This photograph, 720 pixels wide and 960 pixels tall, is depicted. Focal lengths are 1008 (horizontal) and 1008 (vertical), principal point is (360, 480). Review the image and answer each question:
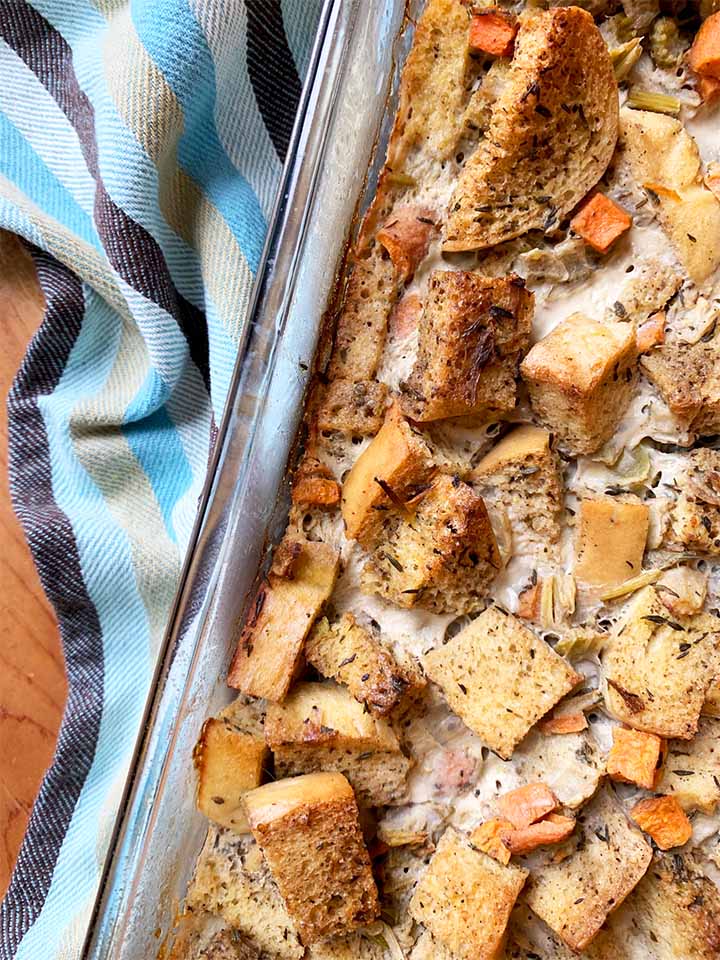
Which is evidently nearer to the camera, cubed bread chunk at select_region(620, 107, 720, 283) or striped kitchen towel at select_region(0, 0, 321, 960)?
cubed bread chunk at select_region(620, 107, 720, 283)

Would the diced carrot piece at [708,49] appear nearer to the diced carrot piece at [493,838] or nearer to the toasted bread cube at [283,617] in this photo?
the toasted bread cube at [283,617]

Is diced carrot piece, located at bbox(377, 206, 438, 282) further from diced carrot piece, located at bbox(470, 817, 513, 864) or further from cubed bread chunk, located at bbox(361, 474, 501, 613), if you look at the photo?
diced carrot piece, located at bbox(470, 817, 513, 864)

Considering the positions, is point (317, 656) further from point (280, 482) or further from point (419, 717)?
point (280, 482)

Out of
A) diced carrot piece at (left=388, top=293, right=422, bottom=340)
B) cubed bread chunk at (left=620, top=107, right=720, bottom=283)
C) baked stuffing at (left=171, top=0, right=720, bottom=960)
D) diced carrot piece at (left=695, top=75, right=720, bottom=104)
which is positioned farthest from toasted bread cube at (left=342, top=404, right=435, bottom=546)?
diced carrot piece at (left=695, top=75, right=720, bottom=104)

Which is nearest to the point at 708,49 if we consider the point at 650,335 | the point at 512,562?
the point at 650,335

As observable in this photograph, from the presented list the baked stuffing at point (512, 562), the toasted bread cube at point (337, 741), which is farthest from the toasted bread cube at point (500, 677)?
the toasted bread cube at point (337, 741)
